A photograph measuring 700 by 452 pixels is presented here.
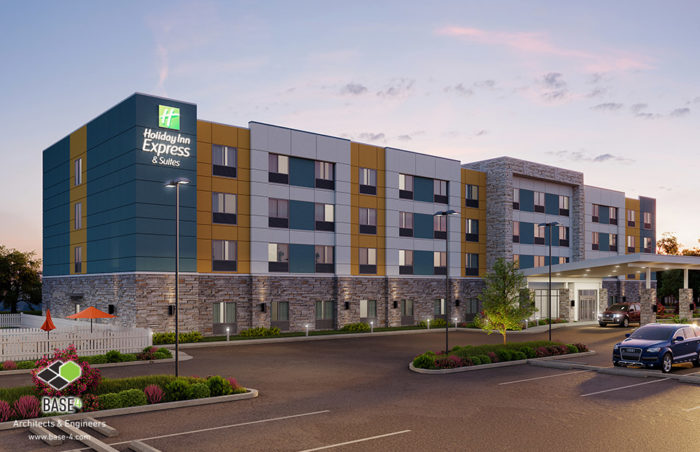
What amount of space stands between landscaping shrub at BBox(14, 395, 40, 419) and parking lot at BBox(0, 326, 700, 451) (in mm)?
905

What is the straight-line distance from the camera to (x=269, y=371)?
23.0 metres

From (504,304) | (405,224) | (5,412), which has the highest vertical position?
(405,224)

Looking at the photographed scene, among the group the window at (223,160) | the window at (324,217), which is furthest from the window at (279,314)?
the window at (223,160)

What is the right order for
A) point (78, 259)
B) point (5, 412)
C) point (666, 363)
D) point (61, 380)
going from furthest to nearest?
point (78, 259) → point (666, 363) → point (61, 380) → point (5, 412)

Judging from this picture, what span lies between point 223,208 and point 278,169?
16.8 ft

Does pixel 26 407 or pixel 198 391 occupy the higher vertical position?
pixel 26 407

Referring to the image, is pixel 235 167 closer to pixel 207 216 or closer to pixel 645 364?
pixel 207 216

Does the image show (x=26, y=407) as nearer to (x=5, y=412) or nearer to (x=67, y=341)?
(x=5, y=412)

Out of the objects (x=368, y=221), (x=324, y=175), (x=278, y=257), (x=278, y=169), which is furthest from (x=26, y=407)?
(x=368, y=221)

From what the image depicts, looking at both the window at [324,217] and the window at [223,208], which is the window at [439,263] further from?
the window at [223,208]

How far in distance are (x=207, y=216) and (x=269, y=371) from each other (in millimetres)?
16813

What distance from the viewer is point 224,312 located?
37.6 m

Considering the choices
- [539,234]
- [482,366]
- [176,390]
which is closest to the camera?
[176,390]

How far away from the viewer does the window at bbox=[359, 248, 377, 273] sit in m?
45.2
